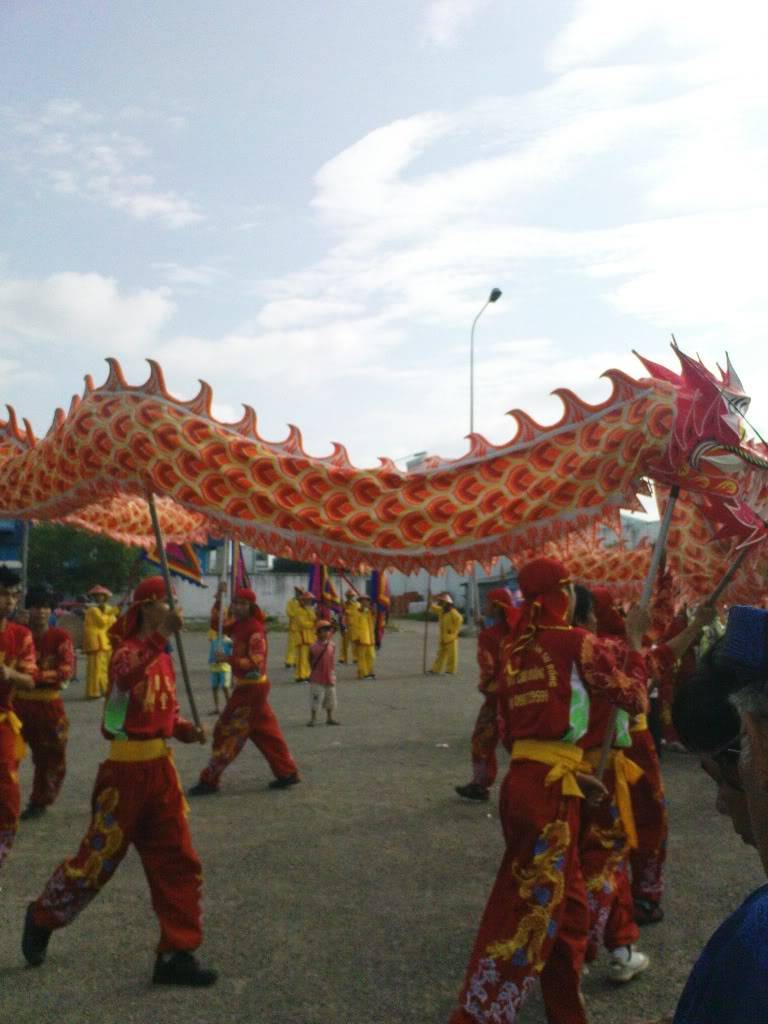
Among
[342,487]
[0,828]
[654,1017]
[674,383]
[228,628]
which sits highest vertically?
[674,383]

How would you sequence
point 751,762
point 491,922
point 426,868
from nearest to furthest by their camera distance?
point 751,762 → point 491,922 → point 426,868

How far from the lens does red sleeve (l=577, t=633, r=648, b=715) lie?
364 cm

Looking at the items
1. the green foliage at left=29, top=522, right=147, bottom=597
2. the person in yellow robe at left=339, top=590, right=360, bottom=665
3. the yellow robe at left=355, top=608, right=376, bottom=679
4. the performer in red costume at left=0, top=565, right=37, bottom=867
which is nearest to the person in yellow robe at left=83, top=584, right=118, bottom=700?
the yellow robe at left=355, top=608, right=376, bottom=679

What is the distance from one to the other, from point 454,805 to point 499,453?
131 inches

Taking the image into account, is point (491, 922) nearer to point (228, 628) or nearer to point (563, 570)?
point (563, 570)

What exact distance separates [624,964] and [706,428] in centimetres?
247

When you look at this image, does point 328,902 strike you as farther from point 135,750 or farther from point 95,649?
point 95,649

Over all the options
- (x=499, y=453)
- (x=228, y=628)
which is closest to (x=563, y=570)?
(x=499, y=453)

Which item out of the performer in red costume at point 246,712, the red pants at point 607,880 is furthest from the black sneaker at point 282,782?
the red pants at point 607,880

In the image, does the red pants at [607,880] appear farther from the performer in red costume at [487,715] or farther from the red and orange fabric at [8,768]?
the red and orange fabric at [8,768]

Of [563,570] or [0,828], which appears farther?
[0,828]

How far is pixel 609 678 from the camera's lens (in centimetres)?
364

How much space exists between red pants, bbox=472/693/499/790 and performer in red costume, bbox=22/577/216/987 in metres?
3.44

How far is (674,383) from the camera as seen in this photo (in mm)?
5129
